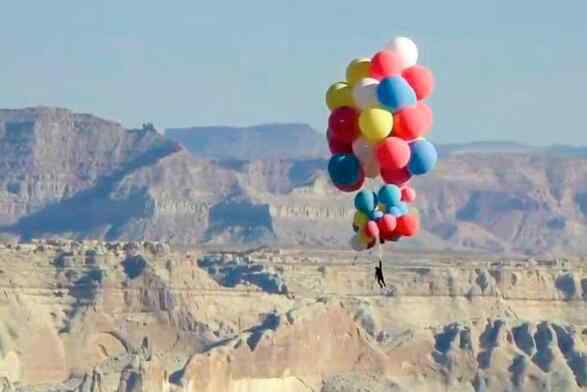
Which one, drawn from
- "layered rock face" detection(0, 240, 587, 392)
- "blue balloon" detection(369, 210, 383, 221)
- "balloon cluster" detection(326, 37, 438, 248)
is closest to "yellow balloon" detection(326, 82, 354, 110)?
"balloon cluster" detection(326, 37, 438, 248)

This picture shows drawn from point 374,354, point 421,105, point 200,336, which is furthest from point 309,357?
point 421,105

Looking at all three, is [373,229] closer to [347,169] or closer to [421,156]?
[347,169]

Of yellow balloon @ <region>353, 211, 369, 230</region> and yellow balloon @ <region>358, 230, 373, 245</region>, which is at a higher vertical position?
yellow balloon @ <region>353, 211, 369, 230</region>

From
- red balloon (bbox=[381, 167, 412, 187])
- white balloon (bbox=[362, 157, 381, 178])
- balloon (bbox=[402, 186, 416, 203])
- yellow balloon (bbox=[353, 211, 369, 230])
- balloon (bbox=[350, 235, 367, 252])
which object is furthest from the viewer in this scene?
balloon (bbox=[350, 235, 367, 252])

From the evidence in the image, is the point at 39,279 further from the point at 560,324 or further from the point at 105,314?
the point at 560,324

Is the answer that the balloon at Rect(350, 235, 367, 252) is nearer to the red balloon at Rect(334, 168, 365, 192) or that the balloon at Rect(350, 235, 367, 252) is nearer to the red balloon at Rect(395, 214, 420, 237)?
the red balloon at Rect(395, 214, 420, 237)

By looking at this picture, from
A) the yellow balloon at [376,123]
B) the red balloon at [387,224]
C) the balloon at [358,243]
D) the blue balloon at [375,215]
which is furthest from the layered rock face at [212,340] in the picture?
the yellow balloon at [376,123]

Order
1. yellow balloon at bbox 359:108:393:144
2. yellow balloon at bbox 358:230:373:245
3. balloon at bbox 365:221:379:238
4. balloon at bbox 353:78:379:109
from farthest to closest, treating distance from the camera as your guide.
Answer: yellow balloon at bbox 358:230:373:245 → balloon at bbox 365:221:379:238 → balloon at bbox 353:78:379:109 → yellow balloon at bbox 359:108:393:144

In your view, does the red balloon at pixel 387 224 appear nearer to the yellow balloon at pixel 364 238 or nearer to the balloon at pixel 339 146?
the yellow balloon at pixel 364 238
